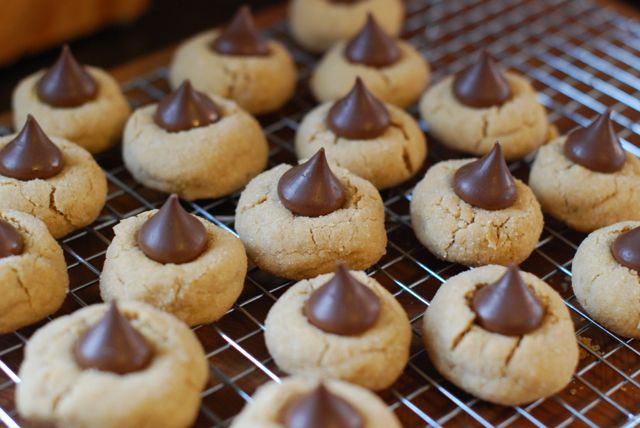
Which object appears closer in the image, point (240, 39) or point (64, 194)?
point (64, 194)

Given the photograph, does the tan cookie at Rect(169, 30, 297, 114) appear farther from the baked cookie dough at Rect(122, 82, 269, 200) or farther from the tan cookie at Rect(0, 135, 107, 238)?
the tan cookie at Rect(0, 135, 107, 238)

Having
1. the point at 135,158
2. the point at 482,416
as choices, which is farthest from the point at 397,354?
the point at 135,158

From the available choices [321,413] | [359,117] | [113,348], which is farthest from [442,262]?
[113,348]

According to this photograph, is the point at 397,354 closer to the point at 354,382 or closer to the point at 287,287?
the point at 354,382

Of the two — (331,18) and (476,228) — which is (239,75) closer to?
(331,18)

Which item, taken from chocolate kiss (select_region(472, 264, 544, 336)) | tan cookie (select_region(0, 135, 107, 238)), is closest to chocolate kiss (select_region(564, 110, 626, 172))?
chocolate kiss (select_region(472, 264, 544, 336))

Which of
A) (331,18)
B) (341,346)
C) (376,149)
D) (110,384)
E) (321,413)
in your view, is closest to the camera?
(321,413)
